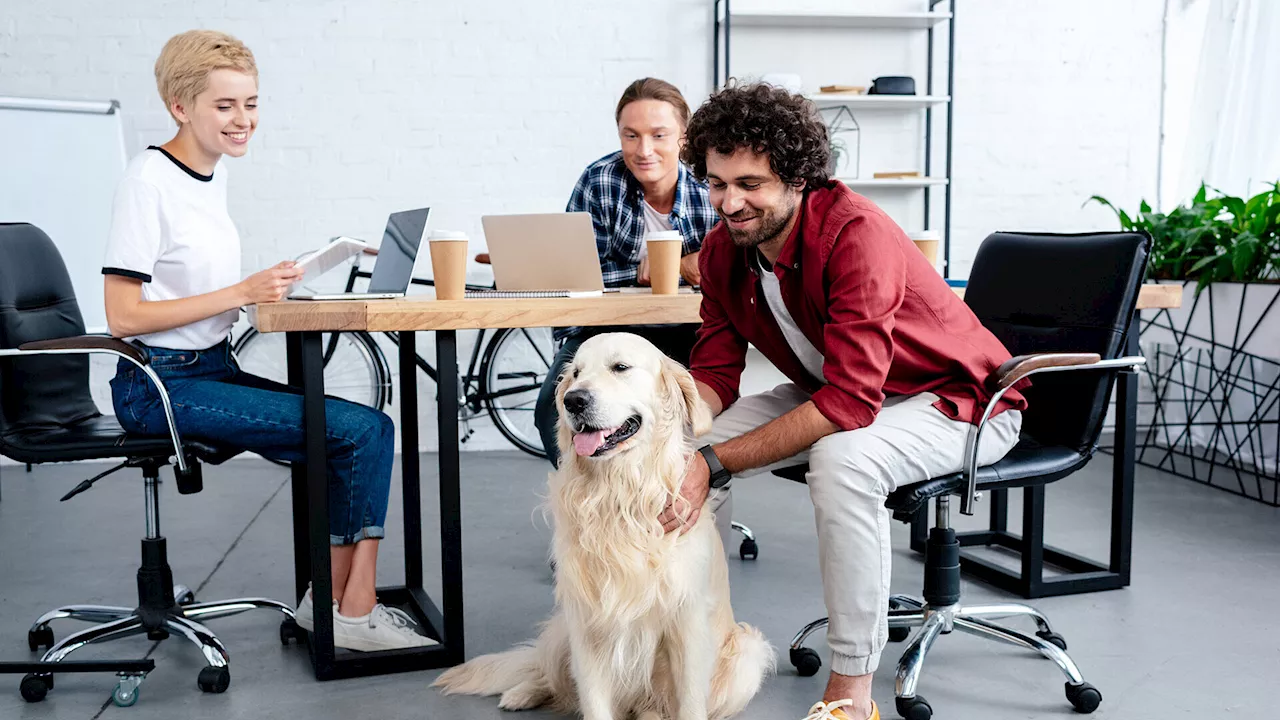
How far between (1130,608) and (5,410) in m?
2.71

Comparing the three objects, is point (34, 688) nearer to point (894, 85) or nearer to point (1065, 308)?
point (1065, 308)

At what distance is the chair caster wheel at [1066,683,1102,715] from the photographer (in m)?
2.02

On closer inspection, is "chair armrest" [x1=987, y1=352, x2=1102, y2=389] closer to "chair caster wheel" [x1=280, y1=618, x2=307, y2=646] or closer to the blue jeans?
the blue jeans

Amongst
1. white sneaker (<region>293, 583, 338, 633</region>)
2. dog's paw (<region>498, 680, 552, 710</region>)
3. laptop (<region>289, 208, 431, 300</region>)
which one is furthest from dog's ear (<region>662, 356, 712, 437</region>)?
white sneaker (<region>293, 583, 338, 633</region>)

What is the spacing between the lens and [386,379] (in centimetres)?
488

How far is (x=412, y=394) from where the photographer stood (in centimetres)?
252

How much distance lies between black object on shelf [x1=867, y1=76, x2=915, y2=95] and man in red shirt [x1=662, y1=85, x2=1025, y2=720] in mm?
3008

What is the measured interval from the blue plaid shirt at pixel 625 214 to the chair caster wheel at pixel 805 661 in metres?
1.18

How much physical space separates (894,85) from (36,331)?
12.5 ft

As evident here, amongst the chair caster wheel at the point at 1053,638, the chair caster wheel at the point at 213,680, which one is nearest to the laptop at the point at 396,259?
the chair caster wheel at the point at 213,680

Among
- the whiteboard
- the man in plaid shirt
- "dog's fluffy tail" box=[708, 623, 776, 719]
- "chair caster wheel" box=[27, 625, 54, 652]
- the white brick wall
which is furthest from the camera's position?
the white brick wall

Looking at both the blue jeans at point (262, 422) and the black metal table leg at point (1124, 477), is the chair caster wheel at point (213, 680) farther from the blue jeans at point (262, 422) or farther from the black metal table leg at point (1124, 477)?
the black metal table leg at point (1124, 477)

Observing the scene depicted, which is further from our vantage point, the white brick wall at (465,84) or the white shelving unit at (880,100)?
the white shelving unit at (880,100)

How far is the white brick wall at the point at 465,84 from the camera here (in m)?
4.71
